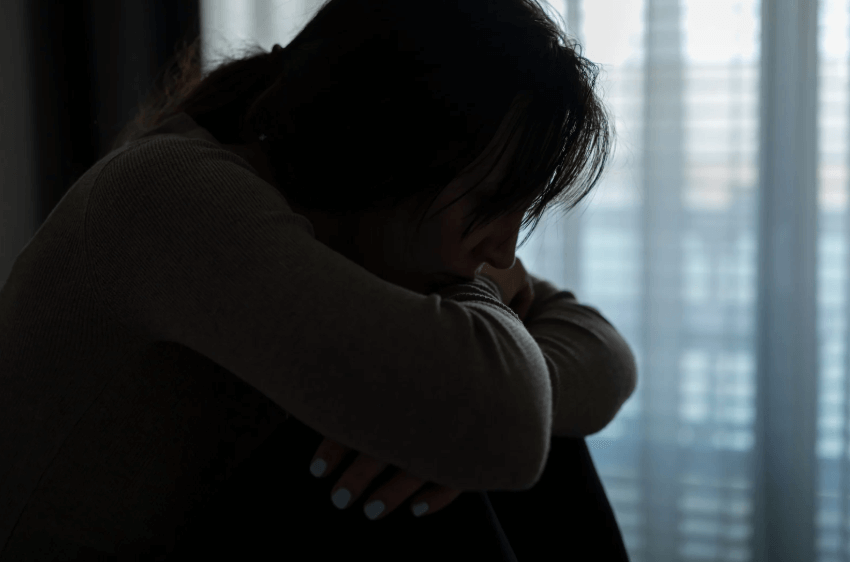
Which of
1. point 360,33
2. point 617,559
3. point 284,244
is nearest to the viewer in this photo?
point 284,244

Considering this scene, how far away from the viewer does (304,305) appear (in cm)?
47

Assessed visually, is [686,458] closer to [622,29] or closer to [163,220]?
[622,29]

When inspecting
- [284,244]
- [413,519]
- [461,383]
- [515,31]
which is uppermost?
[515,31]

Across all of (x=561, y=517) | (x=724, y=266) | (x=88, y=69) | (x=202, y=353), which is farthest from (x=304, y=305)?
(x=88, y=69)

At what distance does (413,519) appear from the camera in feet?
1.85

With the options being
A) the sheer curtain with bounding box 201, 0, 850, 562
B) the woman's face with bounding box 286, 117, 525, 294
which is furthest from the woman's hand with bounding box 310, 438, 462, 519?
the sheer curtain with bounding box 201, 0, 850, 562

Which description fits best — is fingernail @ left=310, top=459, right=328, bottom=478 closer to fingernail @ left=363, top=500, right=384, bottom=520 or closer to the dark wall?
fingernail @ left=363, top=500, right=384, bottom=520

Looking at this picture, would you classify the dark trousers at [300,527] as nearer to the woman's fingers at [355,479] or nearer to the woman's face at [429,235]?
the woman's fingers at [355,479]

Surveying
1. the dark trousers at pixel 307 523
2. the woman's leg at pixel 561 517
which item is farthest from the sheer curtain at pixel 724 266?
the dark trousers at pixel 307 523

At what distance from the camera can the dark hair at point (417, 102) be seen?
592 millimetres

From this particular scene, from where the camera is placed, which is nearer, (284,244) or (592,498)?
(284,244)

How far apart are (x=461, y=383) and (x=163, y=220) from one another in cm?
25

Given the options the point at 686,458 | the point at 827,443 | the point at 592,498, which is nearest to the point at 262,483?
the point at 592,498

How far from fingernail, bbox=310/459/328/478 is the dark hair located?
24cm
